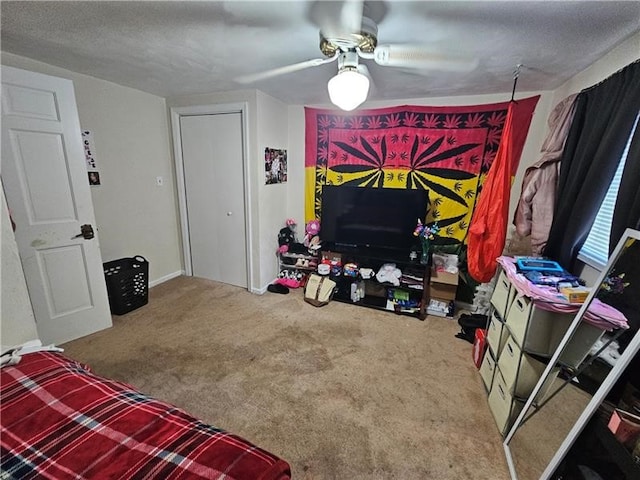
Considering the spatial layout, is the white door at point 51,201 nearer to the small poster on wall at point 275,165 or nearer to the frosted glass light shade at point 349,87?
the small poster on wall at point 275,165

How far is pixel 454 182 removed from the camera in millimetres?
2854

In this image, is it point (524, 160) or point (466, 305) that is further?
point (466, 305)

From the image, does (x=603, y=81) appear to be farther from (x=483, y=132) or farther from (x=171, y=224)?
(x=171, y=224)

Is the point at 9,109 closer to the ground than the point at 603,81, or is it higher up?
closer to the ground

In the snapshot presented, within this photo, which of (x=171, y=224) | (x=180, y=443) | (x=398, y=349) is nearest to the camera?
(x=180, y=443)

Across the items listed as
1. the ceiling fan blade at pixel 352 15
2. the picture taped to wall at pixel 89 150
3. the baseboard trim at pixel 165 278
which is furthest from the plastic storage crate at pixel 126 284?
the ceiling fan blade at pixel 352 15

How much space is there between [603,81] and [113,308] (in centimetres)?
419

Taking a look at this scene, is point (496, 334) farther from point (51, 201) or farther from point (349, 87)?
point (51, 201)

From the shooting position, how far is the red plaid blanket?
795 mm

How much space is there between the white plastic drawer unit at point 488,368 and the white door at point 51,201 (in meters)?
3.18

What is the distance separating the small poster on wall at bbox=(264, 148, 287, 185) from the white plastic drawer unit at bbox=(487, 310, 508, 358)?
2.49 m

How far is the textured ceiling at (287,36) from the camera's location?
1.27m

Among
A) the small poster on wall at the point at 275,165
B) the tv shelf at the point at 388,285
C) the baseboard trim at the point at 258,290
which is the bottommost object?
the baseboard trim at the point at 258,290

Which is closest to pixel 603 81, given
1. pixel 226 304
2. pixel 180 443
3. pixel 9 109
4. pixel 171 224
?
pixel 180 443
